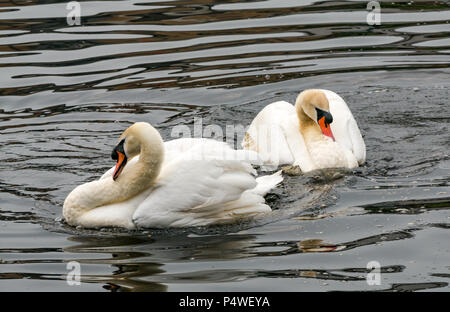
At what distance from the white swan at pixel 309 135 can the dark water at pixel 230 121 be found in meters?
0.23

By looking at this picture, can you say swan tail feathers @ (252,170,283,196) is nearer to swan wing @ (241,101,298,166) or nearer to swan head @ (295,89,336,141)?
swan wing @ (241,101,298,166)

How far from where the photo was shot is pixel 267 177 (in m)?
10.1

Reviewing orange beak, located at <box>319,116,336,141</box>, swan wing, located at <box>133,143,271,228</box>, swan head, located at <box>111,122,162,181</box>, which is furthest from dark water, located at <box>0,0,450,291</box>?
swan head, located at <box>111,122,162,181</box>

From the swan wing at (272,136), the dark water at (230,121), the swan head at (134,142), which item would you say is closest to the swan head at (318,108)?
the swan wing at (272,136)

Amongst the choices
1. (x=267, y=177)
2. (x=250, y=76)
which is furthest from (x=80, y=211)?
(x=250, y=76)

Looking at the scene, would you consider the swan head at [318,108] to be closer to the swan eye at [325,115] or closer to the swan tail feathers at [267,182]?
the swan eye at [325,115]

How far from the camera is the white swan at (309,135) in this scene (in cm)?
1080

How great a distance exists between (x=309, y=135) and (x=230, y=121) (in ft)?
5.24

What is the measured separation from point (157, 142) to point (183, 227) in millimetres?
787

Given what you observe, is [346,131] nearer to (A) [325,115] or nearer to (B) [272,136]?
(A) [325,115]

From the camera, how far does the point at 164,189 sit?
9.30m

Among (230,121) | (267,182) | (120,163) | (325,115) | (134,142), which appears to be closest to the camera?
(134,142)

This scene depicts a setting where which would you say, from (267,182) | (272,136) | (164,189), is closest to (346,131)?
(272,136)

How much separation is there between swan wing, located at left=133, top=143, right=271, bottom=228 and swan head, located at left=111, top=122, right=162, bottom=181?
1.02 ft
